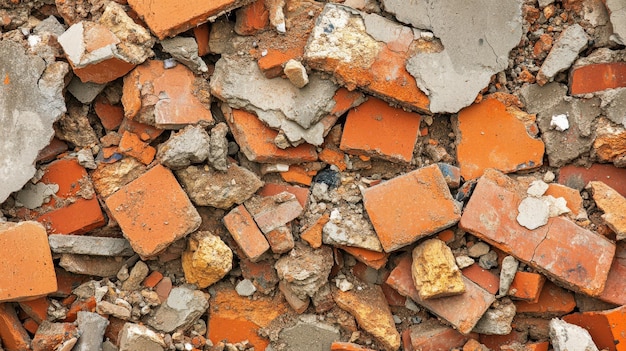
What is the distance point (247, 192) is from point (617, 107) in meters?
2.38

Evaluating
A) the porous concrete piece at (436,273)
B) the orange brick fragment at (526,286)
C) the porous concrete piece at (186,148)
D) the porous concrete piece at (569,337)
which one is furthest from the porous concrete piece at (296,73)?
the porous concrete piece at (569,337)

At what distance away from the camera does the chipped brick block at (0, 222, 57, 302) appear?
12.7 feet

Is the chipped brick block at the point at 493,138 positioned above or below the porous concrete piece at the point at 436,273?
above

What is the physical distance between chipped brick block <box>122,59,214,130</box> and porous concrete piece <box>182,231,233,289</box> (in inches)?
28.9

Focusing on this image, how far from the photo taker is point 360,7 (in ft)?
14.0

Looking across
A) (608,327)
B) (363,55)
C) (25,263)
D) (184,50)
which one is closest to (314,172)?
(363,55)

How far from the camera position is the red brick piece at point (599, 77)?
415cm

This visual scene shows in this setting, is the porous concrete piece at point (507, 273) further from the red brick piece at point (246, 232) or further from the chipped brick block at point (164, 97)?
the chipped brick block at point (164, 97)

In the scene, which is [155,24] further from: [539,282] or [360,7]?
[539,282]

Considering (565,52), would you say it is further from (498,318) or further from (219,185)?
(219,185)

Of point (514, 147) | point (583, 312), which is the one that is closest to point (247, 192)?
point (514, 147)

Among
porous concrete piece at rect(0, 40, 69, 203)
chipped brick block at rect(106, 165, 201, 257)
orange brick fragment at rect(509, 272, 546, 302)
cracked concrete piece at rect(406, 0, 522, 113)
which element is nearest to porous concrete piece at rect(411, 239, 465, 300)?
orange brick fragment at rect(509, 272, 546, 302)

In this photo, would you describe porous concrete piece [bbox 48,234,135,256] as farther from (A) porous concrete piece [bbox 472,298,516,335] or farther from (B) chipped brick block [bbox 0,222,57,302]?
(A) porous concrete piece [bbox 472,298,516,335]

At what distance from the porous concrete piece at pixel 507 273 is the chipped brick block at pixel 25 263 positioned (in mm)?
2726
